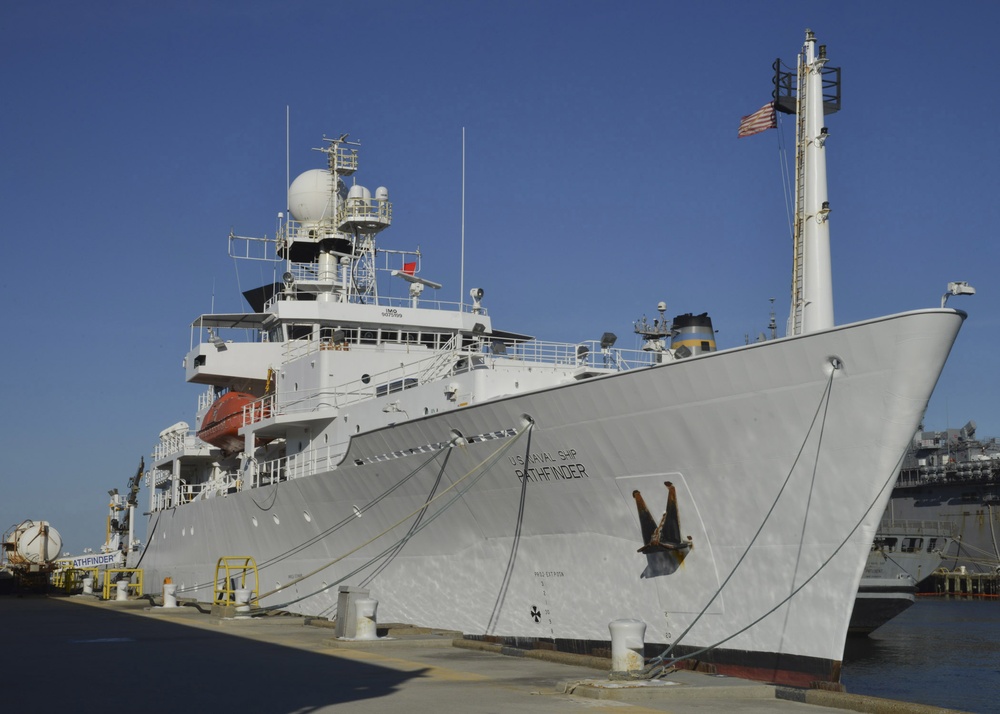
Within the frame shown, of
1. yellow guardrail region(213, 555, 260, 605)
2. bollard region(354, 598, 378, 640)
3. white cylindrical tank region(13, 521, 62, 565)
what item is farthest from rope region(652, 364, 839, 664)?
white cylindrical tank region(13, 521, 62, 565)

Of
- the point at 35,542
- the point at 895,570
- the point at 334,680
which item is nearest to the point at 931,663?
the point at 334,680

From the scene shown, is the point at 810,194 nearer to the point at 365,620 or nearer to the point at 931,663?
the point at 365,620

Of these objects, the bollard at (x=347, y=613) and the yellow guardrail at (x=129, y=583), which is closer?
the bollard at (x=347, y=613)

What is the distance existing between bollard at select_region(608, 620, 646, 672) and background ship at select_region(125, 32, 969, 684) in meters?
1.50

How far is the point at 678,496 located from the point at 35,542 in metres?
35.8

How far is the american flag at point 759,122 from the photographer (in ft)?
51.6

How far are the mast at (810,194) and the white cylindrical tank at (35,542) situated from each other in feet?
120

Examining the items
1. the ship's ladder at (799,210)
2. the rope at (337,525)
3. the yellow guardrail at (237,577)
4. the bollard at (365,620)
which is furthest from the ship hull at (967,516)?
the bollard at (365,620)

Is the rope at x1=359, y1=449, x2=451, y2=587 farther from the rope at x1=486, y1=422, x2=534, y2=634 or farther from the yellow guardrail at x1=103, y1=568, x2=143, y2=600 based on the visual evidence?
the yellow guardrail at x1=103, y1=568, x2=143, y2=600

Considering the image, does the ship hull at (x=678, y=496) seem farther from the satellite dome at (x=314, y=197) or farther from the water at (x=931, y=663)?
the satellite dome at (x=314, y=197)

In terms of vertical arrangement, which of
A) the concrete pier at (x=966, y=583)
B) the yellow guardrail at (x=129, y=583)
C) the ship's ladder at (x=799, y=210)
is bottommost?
the concrete pier at (x=966, y=583)

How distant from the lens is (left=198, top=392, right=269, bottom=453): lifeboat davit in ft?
85.8

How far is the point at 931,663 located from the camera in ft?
88.4

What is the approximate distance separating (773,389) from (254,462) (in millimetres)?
14676
